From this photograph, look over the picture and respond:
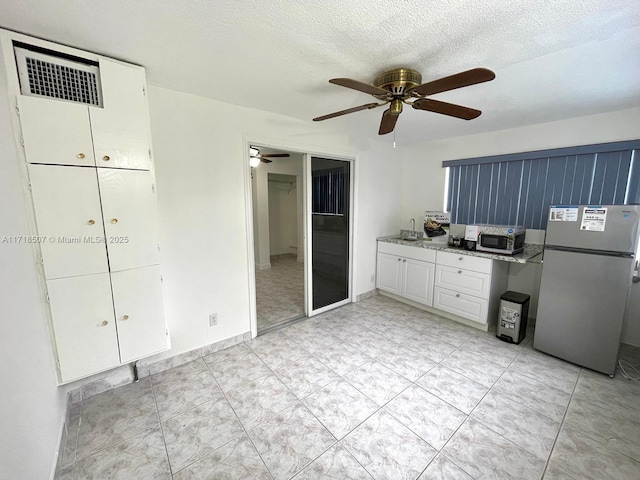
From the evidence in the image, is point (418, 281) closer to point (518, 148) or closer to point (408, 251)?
point (408, 251)

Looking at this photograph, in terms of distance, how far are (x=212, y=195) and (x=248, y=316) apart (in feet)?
4.30

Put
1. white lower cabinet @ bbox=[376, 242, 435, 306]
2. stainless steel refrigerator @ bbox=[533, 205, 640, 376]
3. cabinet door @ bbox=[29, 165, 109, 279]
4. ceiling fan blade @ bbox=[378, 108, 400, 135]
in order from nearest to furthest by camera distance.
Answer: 1. cabinet door @ bbox=[29, 165, 109, 279]
2. ceiling fan blade @ bbox=[378, 108, 400, 135]
3. stainless steel refrigerator @ bbox=[533, 205, 640, 376]
4. white lower cabinet @ bbox=[376, 242, 435, 306]

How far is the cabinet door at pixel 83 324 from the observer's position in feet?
5.22

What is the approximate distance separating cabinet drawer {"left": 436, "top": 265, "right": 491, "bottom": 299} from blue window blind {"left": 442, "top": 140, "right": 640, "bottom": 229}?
0.93 metres

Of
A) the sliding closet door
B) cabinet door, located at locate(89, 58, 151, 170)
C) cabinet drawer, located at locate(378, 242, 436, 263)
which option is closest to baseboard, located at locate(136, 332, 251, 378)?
the sliding closet door

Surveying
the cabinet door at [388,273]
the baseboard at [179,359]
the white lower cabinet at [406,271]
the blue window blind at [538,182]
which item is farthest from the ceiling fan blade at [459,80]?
the baseboard at [179,359]

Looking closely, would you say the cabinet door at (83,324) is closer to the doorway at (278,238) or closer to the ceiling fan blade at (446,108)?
the doorway at (278,238)

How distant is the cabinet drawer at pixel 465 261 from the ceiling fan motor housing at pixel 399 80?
6.80ft

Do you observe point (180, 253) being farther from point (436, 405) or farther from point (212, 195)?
point (436, 405)

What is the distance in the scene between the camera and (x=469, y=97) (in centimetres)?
216

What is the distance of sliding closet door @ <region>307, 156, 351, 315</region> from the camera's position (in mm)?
3287

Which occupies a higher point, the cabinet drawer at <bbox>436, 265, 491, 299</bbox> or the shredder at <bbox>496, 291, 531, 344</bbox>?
the cabinet drawer at <bbox>436, 265, 491, 299</bbox>

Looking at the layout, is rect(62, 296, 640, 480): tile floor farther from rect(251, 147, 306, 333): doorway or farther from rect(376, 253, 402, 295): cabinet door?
rect(376, 253, 402, 295): cabinet door

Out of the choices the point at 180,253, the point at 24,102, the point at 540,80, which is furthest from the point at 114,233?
the point at 540,80
